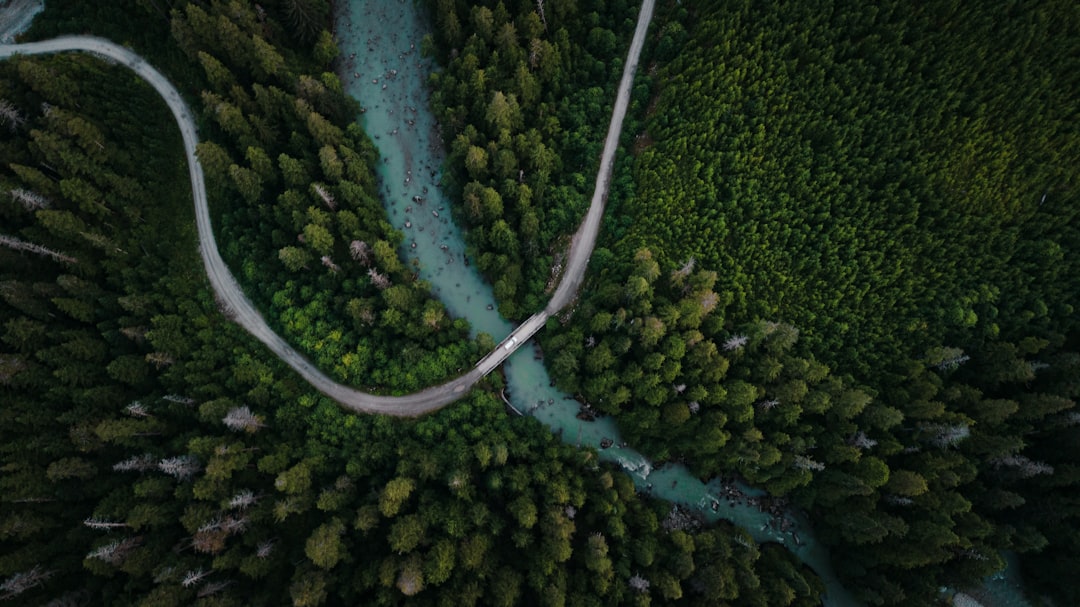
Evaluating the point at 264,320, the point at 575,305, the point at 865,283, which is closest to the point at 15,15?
the point at 264,320

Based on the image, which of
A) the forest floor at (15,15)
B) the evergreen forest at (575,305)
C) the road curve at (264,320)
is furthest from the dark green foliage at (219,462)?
the forest floor at (15,15)

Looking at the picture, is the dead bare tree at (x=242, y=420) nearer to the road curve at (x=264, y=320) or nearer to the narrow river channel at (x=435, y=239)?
the road curve at (x=264, y=320)

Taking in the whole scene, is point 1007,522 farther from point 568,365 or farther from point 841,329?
point 568,365

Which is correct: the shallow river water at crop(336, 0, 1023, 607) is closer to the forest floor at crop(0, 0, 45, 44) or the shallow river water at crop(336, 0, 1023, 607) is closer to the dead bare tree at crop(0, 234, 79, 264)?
the dead bare tree at crop(0, 234, 79, 264)

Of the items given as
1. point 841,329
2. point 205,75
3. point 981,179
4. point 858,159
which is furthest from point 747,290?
point 205,75

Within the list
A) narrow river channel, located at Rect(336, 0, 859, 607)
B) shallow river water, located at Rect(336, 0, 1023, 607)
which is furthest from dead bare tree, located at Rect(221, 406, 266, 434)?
narrow river channel, located at Rect(336, 0, 859, 607)

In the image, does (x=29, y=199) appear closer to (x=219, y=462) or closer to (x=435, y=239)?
(x=219, y=462)
